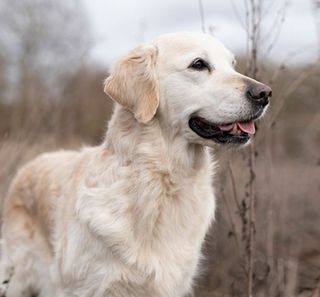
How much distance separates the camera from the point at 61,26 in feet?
55.9

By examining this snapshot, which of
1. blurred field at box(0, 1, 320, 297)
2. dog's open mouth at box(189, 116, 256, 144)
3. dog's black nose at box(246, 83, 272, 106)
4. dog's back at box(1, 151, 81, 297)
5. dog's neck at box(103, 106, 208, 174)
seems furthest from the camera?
blurred field at box(0, 1, 320, 297)

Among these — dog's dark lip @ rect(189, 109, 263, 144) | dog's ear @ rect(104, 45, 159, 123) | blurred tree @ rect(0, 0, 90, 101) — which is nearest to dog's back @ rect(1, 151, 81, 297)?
dog's ear @ rect(104, 45, 159, 123)

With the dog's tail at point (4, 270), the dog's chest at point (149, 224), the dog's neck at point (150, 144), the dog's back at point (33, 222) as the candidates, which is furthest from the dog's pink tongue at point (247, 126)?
the dog's tail at point (4, 270)

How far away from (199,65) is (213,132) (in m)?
0.38

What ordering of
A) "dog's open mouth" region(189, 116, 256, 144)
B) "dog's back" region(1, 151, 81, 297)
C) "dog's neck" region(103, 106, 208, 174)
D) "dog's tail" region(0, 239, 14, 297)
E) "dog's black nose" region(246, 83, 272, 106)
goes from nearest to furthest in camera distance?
"dog's black nose" region(246, 83, 272, 106), "dog's open mouth" region(189, 116, 256, 144), "dog's neck" region(103, 106, 208, 174), "dog's back" region(1, 151, 81, 297), "dog's tail" region(0, 239, 14, 297)

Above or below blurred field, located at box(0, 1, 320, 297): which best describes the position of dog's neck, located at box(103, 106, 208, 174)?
above

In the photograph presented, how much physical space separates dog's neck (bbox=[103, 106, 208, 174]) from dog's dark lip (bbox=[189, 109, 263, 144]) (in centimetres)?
13

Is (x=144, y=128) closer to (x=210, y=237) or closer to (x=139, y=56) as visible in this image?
(x=139, y=56)

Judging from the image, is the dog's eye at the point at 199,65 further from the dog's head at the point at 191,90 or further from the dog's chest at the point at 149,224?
the dog's chest at the point at 149,224

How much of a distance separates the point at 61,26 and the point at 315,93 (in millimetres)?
12310

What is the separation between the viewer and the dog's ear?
11.3ft

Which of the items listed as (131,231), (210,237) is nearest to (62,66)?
(210,237)

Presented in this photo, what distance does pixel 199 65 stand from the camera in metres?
3.49

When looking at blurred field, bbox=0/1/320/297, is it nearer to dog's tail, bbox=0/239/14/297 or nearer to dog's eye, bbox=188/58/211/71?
dog's eye, bbox=188/58/211/71
